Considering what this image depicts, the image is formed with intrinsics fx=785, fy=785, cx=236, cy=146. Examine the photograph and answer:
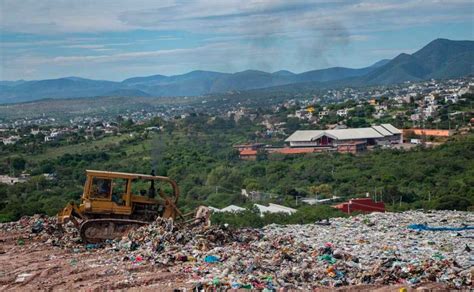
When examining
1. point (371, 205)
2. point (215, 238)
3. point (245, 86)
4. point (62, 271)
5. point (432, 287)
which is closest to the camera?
point (432, 287)

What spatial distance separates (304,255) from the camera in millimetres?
11391

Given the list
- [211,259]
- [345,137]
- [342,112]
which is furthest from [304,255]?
[342,112]

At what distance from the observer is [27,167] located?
43.1 metres

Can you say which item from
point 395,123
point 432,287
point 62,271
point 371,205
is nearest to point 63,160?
point 371,205

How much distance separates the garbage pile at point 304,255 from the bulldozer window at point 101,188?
1141 mm

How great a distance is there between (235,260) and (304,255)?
4.00 feet

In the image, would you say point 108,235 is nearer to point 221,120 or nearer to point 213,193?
point 213,193

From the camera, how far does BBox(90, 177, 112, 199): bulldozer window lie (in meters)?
13.5

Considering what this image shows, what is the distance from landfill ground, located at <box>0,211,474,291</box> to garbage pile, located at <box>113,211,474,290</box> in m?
0.01

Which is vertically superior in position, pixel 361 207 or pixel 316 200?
pixel 361 207

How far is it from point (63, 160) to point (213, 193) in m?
12.9

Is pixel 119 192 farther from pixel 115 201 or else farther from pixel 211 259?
pixel 211 259

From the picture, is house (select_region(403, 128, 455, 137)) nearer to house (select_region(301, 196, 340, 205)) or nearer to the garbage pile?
house (select_region(301, 196, 340, 205))

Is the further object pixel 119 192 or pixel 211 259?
pixel 119 192
